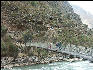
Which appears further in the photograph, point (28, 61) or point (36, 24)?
point (36, 24)

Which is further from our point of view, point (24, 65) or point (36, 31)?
point (36, 31)

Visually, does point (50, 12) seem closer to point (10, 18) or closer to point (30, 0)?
point (30, 0)

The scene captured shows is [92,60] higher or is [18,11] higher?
[18,11]

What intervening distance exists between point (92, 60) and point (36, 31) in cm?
3253

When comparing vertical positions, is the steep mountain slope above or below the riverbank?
above

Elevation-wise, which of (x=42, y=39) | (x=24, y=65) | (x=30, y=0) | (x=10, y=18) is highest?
(x=30, y=0)

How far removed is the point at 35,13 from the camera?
286 feet

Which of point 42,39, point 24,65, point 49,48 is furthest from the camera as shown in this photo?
point 42,39

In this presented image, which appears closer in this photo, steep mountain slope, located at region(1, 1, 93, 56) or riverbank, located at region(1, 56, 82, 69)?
riverbank, located at region(1, 56, 82, 69)

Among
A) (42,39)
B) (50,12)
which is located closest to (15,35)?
(42,39)

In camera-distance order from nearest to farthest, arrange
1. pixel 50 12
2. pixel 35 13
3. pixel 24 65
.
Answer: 1. pixel 24 65
2. pixel 35 13
3. pixel 50 12

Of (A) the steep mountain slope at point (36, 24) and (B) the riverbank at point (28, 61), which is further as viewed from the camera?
(A) the steep mountain slope at point (36, 24)

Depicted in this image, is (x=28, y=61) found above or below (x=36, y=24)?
below

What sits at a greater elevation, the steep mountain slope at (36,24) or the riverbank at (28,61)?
the steep mountain slope at (36,24)
